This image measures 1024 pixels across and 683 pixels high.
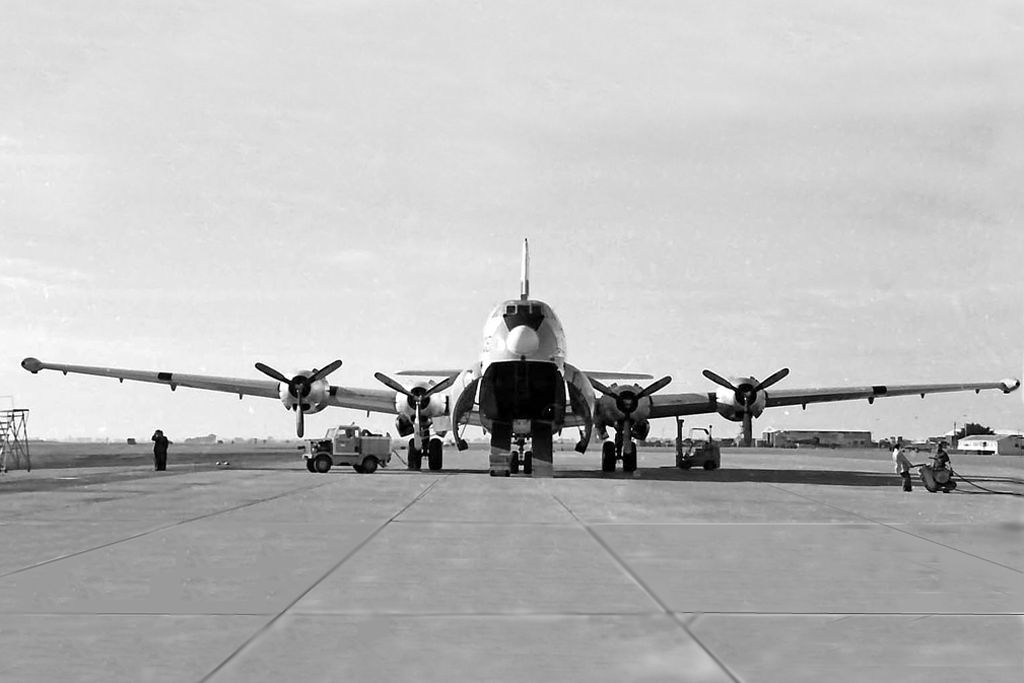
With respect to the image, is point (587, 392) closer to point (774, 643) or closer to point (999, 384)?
point (999, 384)

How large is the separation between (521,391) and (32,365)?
81.4 ft

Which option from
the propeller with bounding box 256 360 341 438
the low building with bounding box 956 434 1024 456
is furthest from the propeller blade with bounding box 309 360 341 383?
the low building with bounding box 956 434 1024 456

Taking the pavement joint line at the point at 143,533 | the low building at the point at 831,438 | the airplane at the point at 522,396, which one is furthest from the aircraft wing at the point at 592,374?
the low building at the point at 831,438

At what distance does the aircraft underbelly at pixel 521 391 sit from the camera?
115 feet

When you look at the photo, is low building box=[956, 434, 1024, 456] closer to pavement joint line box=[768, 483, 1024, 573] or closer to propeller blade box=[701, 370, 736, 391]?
propeller blade box=[701, 370, 736, 391]

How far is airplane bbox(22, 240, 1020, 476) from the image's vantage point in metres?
35.2

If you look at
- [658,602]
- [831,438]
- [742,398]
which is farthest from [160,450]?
[831,438]

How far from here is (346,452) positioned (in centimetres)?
3869

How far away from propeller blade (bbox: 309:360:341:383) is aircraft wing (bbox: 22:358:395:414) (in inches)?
52.9

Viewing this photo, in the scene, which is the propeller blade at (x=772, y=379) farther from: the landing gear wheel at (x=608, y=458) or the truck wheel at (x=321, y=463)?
the truck wheel at (x=321, y=463)

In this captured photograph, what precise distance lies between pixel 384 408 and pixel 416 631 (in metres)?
41.3

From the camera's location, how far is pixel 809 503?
21766mm

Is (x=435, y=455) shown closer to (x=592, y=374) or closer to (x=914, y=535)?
(x=592, y=374)

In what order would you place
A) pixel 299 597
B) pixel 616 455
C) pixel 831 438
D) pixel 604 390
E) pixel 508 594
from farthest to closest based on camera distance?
pixel 831 438 < pixel 604 390 < pixel 616 455 < pixel 508 594 < pixel 299 597
